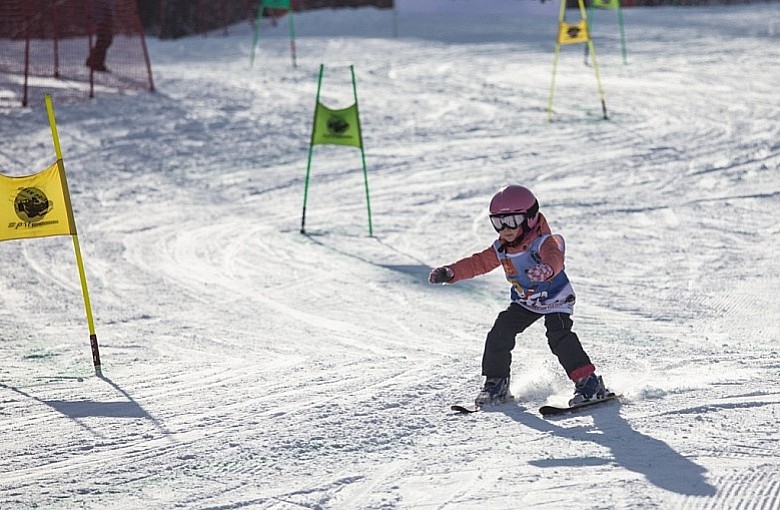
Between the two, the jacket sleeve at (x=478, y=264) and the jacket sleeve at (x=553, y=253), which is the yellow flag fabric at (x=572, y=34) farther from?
the jacket sleeve at (x=553, y=253)

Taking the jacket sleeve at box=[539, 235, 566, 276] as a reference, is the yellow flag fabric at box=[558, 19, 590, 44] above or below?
above

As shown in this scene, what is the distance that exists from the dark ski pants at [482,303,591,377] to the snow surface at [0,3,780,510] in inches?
10.1

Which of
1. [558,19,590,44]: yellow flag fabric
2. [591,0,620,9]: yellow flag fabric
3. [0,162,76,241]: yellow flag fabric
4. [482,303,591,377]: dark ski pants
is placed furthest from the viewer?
[591,0,620,9]: yellow flag fabric

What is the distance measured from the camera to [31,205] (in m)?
6.21

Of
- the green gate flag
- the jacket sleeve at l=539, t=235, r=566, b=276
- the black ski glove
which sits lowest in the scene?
the black ski glove

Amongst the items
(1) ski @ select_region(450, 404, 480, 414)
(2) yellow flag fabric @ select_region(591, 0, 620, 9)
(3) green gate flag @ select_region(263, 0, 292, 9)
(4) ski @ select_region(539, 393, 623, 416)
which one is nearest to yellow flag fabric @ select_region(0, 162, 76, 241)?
(1) ski @ select_region(450, 404, 480, 414)

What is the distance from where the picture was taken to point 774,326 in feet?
23.2

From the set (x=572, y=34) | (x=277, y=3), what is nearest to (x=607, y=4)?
(x=572, y=34)

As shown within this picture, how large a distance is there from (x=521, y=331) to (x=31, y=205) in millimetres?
3028

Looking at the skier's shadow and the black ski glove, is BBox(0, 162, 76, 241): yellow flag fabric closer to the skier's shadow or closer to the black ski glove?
the black ski glove

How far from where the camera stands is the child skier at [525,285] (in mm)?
5137

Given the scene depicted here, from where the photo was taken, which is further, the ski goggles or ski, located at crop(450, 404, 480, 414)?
ski, located at crop(450, 404, 480, 414)

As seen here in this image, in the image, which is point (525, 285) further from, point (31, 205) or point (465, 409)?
point (31, 205)

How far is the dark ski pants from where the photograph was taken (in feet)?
17.6
